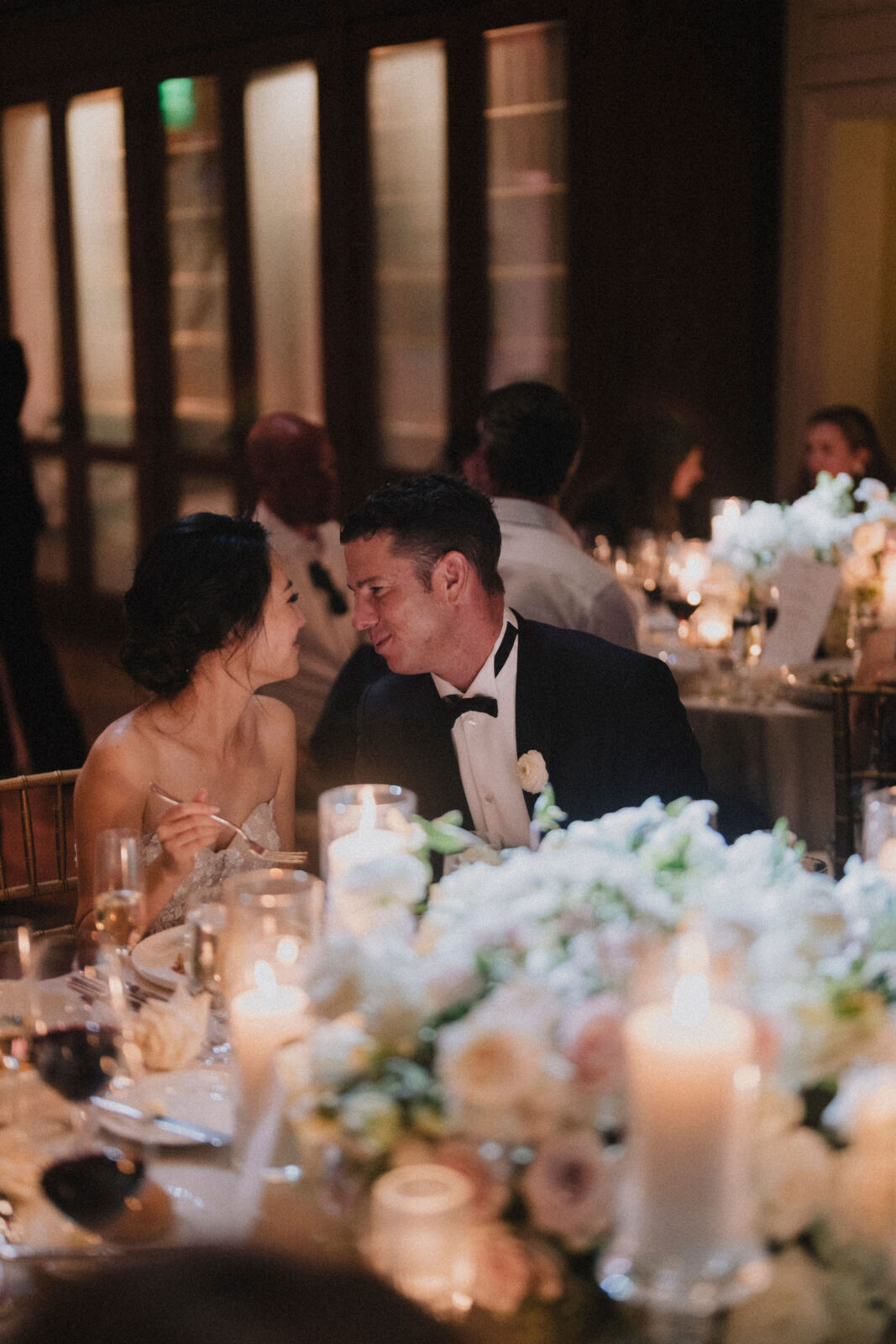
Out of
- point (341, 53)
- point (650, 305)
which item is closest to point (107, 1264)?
point (650, 305)

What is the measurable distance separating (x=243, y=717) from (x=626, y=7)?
12.8 ft

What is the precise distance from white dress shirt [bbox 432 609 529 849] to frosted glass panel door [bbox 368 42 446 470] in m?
4.02

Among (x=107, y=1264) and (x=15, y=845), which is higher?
(x=107, y=1264)

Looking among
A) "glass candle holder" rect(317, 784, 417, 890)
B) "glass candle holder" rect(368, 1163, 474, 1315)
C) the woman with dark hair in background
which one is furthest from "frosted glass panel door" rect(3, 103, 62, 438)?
"glass candle holder" rect(368, 1163, 474, 1315)

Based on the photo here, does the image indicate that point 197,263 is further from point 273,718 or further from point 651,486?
point 273,718

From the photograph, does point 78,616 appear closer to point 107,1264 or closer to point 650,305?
point 650,305

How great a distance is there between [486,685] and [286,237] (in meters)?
5.19

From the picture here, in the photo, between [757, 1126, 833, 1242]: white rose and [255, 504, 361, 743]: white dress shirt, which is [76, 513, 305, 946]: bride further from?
[255, 504, 361, 743]: white dress shirt

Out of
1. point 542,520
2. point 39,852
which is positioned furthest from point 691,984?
point 39,852

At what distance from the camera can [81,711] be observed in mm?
7188

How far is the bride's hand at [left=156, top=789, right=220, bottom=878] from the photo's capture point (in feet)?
6.58

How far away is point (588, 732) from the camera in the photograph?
8.02 ft

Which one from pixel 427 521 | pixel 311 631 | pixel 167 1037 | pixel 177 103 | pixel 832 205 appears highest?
pixel 177 103

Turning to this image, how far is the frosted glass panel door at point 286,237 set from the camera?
271 inches
